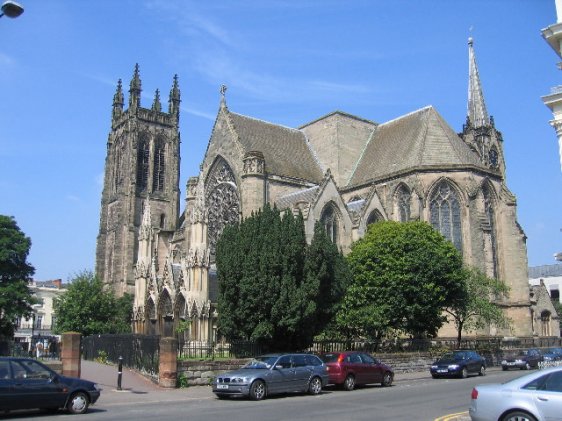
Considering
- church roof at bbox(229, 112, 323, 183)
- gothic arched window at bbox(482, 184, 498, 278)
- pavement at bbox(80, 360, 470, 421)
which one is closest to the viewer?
pavement at bbox(80, 360, 470, 421)

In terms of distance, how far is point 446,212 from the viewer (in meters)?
45.2

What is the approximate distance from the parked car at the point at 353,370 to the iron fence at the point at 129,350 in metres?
6.15

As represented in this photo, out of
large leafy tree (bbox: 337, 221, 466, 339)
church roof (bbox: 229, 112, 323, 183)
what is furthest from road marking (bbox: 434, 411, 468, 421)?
church roof (bbox: 229, 112, 323, 183)

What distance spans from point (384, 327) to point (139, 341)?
14503 mm

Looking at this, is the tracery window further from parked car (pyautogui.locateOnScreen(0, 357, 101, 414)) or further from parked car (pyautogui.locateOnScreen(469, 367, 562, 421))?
parked car (pyautogui.locateOnScreen(469, 367, 562, 421))

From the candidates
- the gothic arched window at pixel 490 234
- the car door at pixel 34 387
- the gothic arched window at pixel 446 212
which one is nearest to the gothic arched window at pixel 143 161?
the gothic arched window at pixel 446 212

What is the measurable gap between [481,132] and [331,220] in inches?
845

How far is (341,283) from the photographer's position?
2830 centimetres

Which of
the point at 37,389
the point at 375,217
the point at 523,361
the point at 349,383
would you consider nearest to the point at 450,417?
the point at 349,383

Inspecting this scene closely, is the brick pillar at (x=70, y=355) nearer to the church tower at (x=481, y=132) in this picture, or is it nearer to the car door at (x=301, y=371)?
the car door at (x=301, y=371)

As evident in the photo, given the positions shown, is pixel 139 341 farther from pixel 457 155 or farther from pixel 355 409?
pixel 457 155

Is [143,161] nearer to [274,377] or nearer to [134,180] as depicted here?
[134,180]

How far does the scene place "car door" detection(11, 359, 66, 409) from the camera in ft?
42.6

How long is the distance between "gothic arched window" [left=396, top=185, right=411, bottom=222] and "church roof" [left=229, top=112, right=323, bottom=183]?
287 inches
